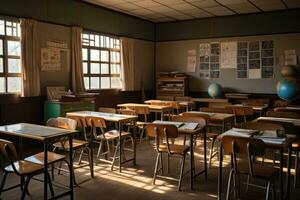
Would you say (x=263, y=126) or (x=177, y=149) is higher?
(x=263, y=126)

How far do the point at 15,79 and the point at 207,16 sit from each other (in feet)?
17.9

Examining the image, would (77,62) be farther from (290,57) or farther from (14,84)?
(290,57)

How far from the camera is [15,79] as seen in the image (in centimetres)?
582

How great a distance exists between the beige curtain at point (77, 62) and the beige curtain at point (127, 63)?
159 centimetres

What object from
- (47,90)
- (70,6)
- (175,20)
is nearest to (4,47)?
(47,90)

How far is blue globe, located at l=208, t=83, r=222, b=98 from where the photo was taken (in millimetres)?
8516

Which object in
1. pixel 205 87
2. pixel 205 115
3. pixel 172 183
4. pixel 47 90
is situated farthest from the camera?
pixel 205 87

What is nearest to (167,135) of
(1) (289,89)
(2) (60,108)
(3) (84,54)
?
(2) (60,108)

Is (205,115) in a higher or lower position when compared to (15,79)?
lower

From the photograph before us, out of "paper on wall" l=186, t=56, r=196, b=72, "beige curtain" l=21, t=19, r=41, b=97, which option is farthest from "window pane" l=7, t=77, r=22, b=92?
"paper on wall" l=186, t=56, r=196, b=72

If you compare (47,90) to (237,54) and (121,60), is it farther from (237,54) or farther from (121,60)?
(237,54)

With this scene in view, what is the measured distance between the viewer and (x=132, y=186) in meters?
4.06

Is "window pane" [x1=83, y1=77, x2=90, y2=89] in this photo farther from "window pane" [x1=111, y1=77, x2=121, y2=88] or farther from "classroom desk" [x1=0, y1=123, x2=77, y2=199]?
"classroom desk" [x1=0, y1=123, x2=77, y2=199]

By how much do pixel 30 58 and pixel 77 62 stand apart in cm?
121
